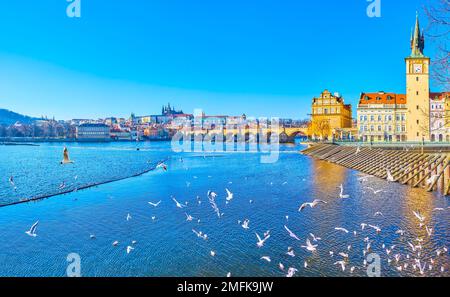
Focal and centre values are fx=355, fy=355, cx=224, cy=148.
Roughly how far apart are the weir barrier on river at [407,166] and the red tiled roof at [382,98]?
31.9m

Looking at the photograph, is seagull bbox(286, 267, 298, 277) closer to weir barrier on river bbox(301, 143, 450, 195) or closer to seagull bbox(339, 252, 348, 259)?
seagull bbox(339, 252, 348, 259)

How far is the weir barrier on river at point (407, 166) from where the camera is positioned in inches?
879

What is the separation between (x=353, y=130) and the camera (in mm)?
80688

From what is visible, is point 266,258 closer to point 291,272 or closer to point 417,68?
point 291,272

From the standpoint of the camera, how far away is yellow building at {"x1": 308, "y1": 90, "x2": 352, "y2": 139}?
80375 mm

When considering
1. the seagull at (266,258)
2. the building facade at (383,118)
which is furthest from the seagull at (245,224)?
the building facade at (383,118)

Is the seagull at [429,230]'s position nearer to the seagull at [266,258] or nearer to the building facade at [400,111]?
the seagull at [266,258]

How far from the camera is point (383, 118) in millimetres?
70062

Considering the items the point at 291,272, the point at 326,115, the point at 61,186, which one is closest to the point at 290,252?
the point at 291,272

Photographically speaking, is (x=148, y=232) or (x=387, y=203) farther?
(x=387, y=203)

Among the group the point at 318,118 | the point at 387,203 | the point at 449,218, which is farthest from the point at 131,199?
the point at 318,118

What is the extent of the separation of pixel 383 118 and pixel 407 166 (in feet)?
147
